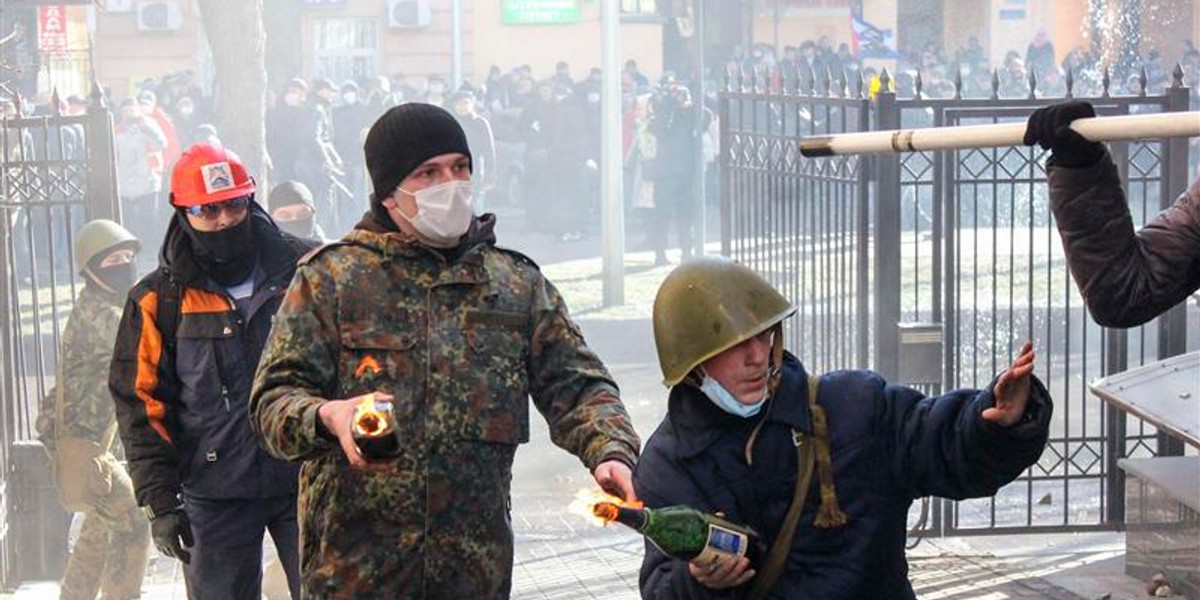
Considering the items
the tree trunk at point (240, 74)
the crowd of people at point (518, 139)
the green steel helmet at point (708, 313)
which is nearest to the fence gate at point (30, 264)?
the green steel helmet at point (708, 313)

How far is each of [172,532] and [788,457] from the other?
8.65 feet

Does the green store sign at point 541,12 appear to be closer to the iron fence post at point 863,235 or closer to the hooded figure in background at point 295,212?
the hooded figure in background at point 295,212

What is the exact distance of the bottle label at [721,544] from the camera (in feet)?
10.9

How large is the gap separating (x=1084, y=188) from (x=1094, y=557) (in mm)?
5446

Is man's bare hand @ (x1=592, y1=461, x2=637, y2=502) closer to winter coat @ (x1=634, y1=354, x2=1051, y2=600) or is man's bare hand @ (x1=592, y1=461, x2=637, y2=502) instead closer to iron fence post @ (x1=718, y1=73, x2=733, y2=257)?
winter coat @ (x1=634, y1=354, x2=1051, y2=600)

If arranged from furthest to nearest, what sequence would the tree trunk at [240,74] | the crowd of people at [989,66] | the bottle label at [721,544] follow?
the crowd of people at [989,66], the tree trunk at [240,74], the bottle label at [721,544]

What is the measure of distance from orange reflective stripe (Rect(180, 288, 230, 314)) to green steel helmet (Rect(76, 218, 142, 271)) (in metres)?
2.44

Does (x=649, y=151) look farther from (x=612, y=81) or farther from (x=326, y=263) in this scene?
(x=326, y=263)

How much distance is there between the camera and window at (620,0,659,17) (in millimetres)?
35688

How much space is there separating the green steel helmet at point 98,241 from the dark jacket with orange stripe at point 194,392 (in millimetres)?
2368

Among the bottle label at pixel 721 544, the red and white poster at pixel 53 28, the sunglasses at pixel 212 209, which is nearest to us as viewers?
the bottle label at pixel 721 544

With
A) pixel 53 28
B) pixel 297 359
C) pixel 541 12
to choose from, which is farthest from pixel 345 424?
pixel 541 12

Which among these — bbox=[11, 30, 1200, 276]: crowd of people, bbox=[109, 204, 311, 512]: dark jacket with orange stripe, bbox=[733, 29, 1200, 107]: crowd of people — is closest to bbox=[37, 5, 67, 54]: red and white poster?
bbox=[11, 30, 1200, 276]: crowd of people

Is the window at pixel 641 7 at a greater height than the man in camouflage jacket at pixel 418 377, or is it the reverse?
the window at pixel 641 7
